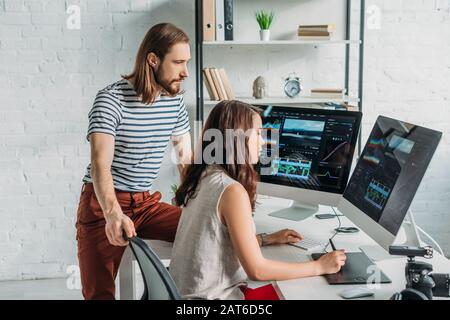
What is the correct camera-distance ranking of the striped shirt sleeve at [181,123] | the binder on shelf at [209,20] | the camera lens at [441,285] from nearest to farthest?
the camera lens at [441,285], the striped shirt sleeve at [181,123], the binder on shelf at [209,20]

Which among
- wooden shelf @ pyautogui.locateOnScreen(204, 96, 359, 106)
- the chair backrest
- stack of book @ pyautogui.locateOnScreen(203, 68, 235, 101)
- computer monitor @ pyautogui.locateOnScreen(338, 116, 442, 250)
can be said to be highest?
stack of book @ pyautogui.locateOnScreen(203, 68, 235, 101)

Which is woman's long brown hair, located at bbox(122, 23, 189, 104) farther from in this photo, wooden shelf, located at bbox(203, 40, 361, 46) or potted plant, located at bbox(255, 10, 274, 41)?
potted plant, located at bbox(255, 10, 274, 41)

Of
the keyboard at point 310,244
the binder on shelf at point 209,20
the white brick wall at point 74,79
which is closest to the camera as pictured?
the keyboard at point 310,244

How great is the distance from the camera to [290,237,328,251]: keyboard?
7.44 ft

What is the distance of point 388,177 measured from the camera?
2.11 meters

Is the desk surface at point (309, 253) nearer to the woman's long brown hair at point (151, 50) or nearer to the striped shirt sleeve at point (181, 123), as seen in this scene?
the striped shirt sleeve at point (181, 123)

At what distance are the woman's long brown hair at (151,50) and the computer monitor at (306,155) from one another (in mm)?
469

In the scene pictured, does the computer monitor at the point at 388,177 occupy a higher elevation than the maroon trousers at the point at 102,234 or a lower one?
higher

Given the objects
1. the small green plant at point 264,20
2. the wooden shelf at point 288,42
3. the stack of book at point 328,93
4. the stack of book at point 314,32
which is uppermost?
the small green plant at point 264,20

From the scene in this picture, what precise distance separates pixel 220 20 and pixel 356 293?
7.44ft

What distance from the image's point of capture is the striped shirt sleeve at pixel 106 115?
8.22 ft

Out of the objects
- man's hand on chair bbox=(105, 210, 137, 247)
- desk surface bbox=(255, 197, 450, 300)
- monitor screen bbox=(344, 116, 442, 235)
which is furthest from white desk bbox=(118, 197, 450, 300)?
man's hand on chair bbox=(105, 210, 137, 247)

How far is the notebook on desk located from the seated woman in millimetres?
30

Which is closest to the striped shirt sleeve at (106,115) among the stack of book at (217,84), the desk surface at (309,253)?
the desk surface at (309,253)
